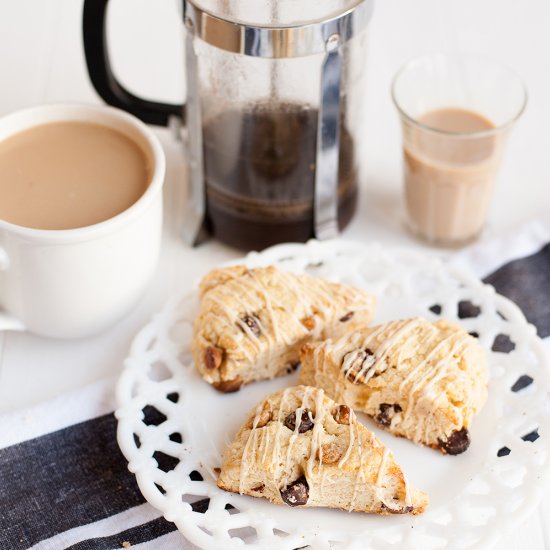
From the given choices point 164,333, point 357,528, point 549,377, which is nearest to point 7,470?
point 164,333

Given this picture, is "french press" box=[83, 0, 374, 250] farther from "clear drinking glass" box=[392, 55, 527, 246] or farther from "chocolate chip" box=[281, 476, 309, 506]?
"chocolate chip" box=[281, 476, 309, 506]

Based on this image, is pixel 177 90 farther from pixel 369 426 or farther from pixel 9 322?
pixel 369 426

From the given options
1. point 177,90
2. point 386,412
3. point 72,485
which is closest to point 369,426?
point 386,412

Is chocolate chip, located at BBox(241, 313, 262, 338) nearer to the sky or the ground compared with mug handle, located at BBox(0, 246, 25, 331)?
nearer to the sky

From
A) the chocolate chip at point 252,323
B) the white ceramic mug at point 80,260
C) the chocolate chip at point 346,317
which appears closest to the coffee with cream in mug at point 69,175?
the white ceramic mug at point 80,260

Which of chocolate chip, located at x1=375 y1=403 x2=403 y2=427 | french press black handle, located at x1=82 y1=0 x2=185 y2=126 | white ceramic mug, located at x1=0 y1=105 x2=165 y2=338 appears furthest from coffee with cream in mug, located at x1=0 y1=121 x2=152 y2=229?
chocolate chip, located at x1=375 y1=403 x2=403 y2=427

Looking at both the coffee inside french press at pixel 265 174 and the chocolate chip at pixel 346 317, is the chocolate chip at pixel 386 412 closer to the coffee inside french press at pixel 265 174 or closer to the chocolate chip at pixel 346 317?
the chocolate chip at pixel 346 317

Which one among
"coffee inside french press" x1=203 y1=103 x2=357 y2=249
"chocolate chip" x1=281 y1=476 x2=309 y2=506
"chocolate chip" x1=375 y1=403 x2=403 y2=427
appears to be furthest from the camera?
"coffee inside french press" x1=203 y1=103 x2=357 y2=249
